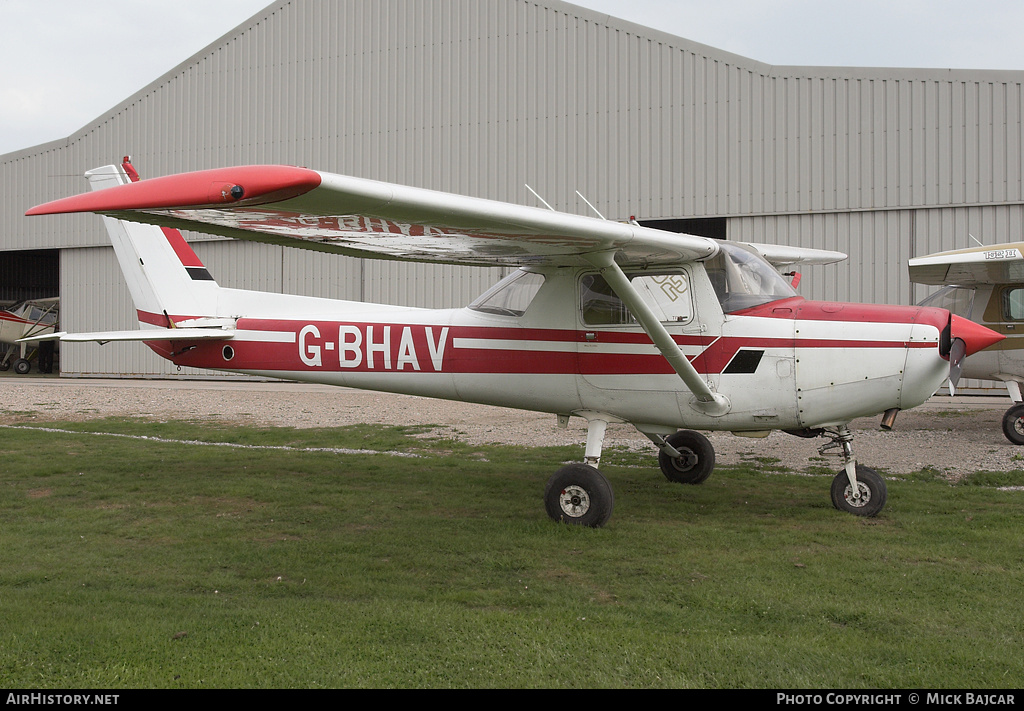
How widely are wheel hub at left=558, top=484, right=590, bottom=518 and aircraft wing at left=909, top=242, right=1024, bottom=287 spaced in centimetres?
760

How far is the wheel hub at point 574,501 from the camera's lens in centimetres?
636

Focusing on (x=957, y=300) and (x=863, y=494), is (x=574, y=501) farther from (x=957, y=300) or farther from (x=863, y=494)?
(x=957, y=300)

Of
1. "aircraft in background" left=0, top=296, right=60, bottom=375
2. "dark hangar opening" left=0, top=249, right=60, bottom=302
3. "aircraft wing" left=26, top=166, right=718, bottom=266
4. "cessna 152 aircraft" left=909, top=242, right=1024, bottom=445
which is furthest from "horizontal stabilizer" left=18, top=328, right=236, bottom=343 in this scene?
"dark hangar opening" left=0, top=249, right=60, bottom=302

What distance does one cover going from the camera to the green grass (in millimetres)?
3514

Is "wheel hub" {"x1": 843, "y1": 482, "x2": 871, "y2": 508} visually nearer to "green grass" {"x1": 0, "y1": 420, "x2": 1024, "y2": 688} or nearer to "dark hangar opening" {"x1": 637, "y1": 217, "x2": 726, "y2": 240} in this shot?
"green grass" {"x1": 0, "y1": 420, "x2": 1024, "y2": 688}

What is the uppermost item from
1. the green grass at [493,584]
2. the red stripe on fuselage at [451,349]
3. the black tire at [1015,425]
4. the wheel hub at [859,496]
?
the red stripe on fuselage at [451,349]

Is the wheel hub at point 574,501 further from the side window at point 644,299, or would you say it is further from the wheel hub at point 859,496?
the wheel hub at point 859,496

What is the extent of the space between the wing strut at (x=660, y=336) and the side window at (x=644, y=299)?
278 millimetres

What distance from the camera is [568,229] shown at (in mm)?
5418

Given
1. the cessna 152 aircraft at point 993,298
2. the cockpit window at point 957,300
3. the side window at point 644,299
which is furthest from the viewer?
the cockpit window at point 957,300

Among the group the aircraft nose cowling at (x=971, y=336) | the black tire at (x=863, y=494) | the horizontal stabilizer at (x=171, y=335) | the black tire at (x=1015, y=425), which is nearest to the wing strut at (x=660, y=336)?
the black tire at (x=863, y=494)

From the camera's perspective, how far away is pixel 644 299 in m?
6.77

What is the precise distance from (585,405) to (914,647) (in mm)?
3693

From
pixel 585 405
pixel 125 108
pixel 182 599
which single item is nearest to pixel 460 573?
pixel 182 599
